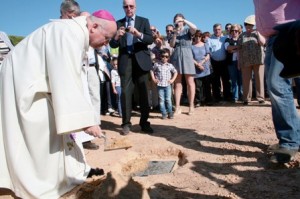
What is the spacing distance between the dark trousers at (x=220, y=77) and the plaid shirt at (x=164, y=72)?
1759 millimetres

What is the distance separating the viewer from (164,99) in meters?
7.28

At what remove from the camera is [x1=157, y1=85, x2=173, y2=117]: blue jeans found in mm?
7180

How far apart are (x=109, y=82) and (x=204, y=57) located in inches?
91.7

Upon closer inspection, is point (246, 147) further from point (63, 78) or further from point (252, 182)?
point (63, 78)

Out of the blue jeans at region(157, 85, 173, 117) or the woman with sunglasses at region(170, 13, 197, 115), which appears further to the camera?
the blue jeans at region(157, 85, 173, 117)

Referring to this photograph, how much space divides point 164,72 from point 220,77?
238 cm

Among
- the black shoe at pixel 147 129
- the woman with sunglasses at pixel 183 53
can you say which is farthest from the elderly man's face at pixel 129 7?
the black shoe at pixel 147 129

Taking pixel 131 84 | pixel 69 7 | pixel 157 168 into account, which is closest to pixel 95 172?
pixel 157 168

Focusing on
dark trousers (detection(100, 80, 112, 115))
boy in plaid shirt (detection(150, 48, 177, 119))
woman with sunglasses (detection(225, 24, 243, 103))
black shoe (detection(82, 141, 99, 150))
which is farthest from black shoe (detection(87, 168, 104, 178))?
woman with sunglasses (detection(225, 24, 243, 103))

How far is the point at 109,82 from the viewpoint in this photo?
325 inches

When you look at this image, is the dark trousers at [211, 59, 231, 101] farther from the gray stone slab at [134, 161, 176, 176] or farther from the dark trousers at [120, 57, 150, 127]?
the gray stone slab at [134, 161, 176, 176]

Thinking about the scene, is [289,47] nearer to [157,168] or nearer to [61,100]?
[61,100]

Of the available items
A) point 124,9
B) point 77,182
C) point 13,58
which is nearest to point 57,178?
point 77,182

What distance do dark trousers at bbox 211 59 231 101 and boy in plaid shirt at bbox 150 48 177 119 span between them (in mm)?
1732
